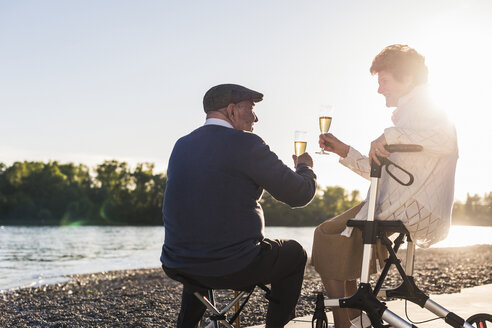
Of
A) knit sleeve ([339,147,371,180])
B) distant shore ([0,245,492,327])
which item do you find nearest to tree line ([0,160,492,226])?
distant shore ([0,245,492,327])

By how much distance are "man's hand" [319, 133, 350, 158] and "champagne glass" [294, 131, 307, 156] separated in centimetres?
12

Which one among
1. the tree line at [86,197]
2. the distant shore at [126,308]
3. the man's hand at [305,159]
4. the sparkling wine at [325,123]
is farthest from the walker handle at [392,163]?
the tree line at [86,197]

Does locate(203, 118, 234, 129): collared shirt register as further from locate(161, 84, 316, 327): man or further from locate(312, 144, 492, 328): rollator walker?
locate(312, 144, 492, 328): rollator walker

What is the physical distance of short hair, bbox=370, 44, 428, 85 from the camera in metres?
2.78

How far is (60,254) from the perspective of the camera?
27859mm

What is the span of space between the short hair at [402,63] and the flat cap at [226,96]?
739 millimetres

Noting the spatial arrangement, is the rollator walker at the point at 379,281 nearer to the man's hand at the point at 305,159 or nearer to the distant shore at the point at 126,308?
the man's hand at the point at 305,159

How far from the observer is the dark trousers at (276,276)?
2.41 meters

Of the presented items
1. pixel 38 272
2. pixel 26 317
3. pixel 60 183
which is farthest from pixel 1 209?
pixel 26 317

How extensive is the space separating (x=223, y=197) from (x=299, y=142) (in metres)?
0.79

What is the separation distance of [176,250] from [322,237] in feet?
2.93

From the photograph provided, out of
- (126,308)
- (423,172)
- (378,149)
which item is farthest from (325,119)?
(126,308)

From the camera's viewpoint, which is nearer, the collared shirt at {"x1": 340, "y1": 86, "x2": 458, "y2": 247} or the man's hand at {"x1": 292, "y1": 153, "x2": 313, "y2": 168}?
the collared shirt at {"x1": 340, "y1": 86, "x2": 458, "y2": 247}

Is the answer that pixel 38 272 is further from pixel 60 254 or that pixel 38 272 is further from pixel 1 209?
pixel 1 209
